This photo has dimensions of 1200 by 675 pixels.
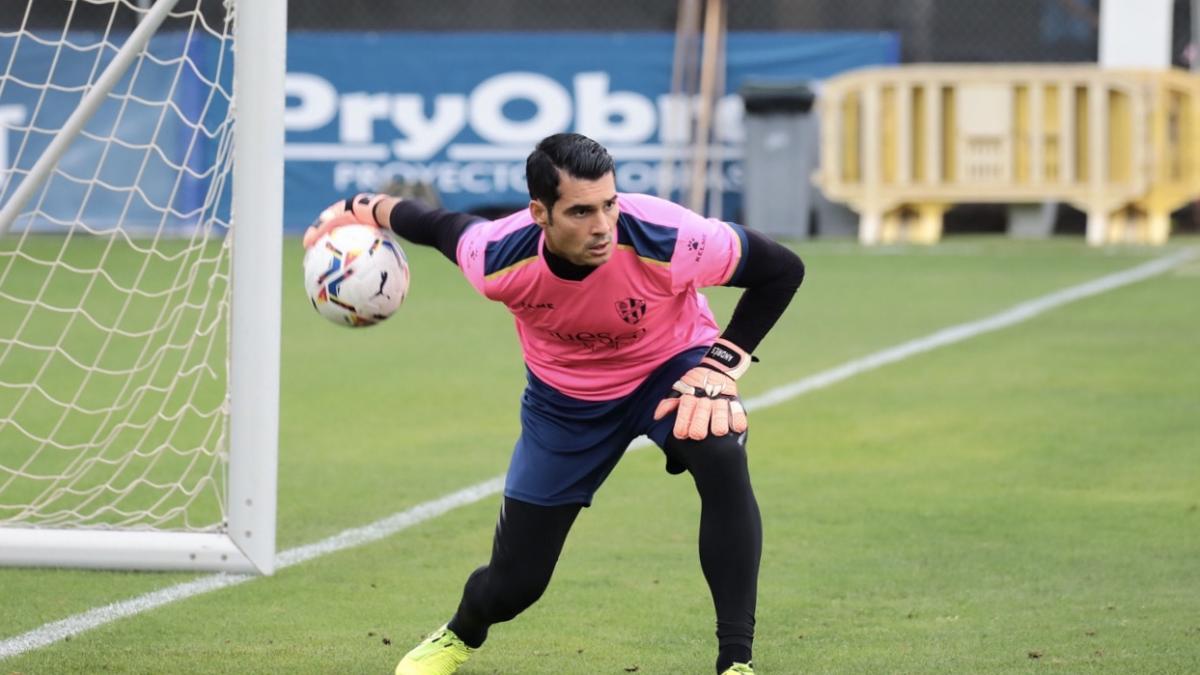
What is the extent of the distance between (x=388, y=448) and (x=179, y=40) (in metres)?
12.9

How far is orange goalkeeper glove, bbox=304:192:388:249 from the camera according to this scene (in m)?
5.43

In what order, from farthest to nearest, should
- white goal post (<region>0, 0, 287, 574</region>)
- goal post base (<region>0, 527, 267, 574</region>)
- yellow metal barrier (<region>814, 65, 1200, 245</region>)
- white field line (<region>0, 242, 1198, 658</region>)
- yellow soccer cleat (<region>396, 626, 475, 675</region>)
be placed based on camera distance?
yellow metal barrier (<region>814, 65, 1200, 245</region>) → goal post base (<region>0, 527, 267, 574</region>) → white goal post (<region>0, 0, 287, 574</region>) → white field line (<region>0, 242, 1198, 658</region>) → yellow soccer cleat (<region>396, 626, 475, 675</region>)

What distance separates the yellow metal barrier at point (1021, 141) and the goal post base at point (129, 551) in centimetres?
1464

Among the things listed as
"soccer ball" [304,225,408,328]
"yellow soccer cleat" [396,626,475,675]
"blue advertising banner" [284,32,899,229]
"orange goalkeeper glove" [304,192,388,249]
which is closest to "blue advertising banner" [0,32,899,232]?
"blue advertising banner" [284,32,899,229]

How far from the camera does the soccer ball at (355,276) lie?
529 centimetres

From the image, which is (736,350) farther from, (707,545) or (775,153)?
(775,153)

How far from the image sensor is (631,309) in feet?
16.3

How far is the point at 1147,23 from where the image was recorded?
70.3 feet

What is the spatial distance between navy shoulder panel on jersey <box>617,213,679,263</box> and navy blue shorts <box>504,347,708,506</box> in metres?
0.38

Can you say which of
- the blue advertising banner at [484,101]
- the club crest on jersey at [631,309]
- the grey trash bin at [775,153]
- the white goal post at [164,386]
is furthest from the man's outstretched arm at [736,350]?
the blue advertising banner at [484,101]

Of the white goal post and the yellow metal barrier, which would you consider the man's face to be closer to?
the white goal post

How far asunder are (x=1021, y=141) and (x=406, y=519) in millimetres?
14340

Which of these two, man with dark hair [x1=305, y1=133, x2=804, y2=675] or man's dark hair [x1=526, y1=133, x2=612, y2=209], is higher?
man's dark hair [x1=526, y1=133, x2=612, y2=209]

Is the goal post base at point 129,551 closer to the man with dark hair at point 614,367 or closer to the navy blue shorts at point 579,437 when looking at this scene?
the man with dark hair at point 614,367
